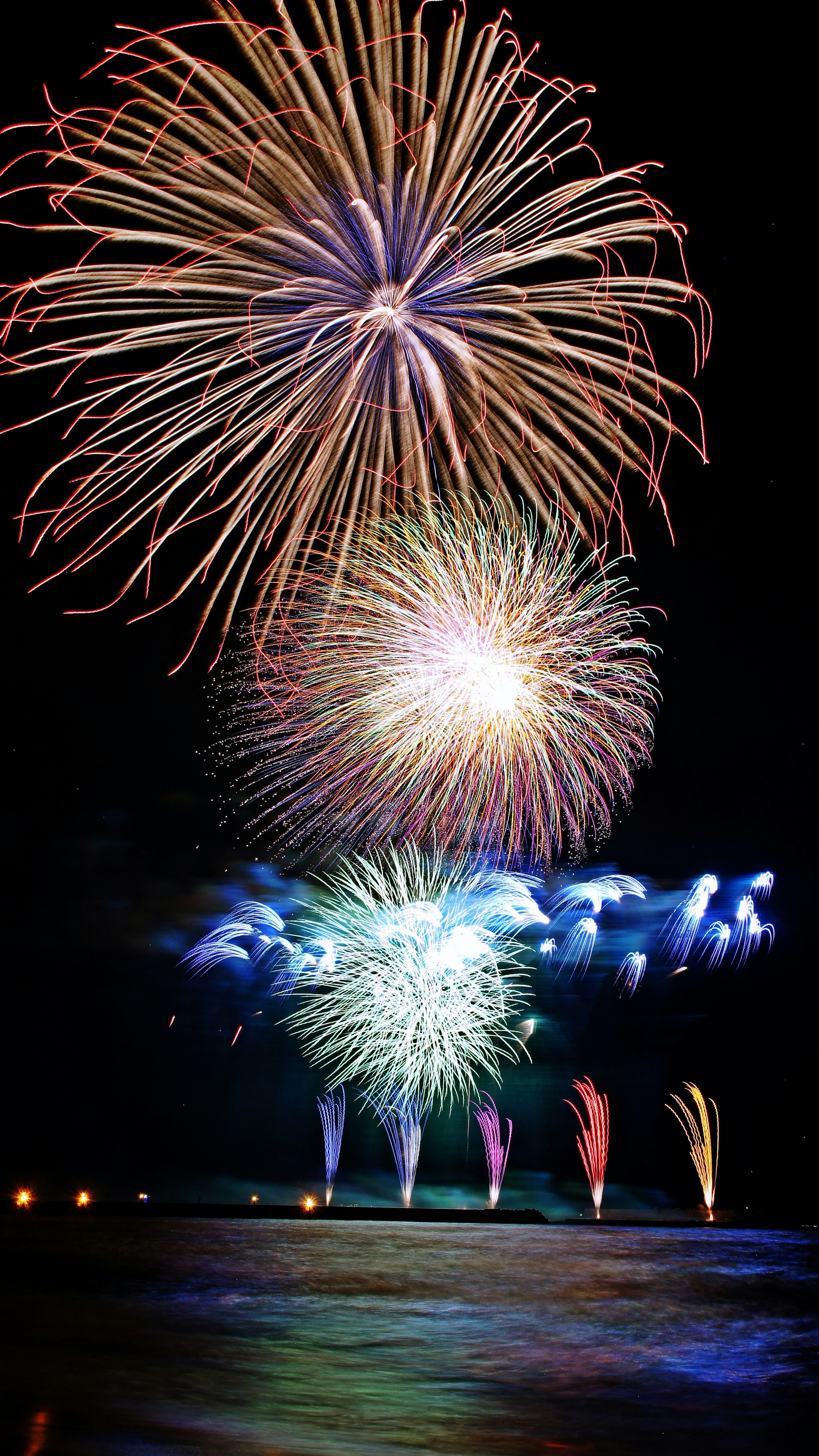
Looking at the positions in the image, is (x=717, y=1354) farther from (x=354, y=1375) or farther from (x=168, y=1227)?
(x=168, y=1227)

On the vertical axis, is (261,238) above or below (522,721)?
above

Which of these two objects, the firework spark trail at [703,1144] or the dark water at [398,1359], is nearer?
the dark water at [398,1359]

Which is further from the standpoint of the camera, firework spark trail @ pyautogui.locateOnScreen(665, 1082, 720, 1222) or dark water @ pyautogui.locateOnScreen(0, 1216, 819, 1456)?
firework spark trail @ pyautogui.locateOnScreen(665, 1082, 720, 1222)

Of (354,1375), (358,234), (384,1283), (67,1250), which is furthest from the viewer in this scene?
(67,1250)

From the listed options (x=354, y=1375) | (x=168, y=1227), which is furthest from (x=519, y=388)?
(x=168, y=1227)

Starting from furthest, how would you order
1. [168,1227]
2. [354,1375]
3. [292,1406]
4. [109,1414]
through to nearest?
[168,1227] < [354,1375] < [292,1406] < [109,1414]

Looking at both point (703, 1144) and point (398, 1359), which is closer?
point (398, 1359)

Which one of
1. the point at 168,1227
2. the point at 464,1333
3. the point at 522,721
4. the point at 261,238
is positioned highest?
the point at 261,238

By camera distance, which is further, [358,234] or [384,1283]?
[384,1283]
